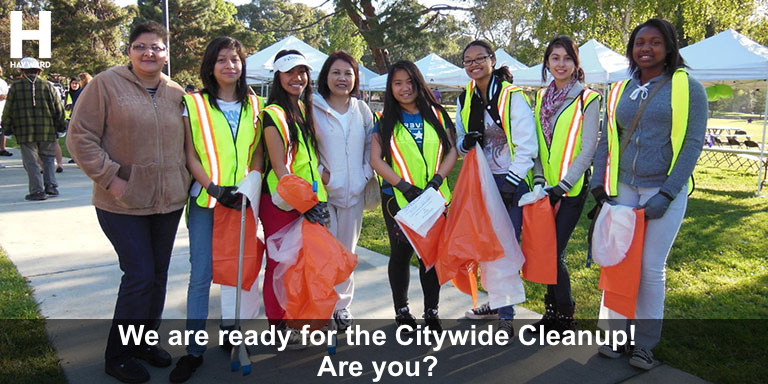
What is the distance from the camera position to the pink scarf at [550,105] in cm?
337

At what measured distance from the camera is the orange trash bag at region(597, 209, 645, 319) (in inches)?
118

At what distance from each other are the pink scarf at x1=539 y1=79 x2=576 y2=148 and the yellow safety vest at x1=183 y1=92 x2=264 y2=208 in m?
1.88

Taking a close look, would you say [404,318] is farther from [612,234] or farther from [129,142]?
[129,142]

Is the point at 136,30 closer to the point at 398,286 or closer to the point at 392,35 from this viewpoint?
the point at 398,286

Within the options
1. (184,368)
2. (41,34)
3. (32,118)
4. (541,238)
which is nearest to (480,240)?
(541,238)

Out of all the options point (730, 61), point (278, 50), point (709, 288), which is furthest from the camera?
point (278, 50)

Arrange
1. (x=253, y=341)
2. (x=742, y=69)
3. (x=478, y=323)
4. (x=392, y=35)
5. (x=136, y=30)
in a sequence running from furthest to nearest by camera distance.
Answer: (x=392, y=35) → (x=742, y=69) → (x=478, y=323) → (x=253, y=341) → (x=136, y=30)

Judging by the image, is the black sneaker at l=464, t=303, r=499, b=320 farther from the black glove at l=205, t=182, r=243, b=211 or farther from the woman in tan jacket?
the woman in tan jacket

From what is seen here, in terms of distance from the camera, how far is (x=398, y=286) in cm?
359

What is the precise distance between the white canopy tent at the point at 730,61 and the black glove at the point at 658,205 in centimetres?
819

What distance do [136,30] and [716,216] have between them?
8131 millimetres

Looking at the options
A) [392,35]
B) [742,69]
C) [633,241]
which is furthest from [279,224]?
[392,35]

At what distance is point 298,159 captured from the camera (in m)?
3.19

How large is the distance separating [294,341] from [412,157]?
4.58ft
